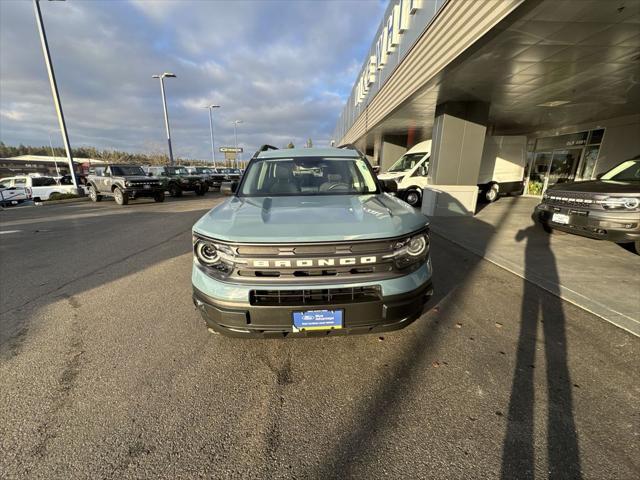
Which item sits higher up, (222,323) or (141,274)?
(222,323)

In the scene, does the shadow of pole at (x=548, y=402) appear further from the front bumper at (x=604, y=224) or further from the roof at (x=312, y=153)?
the roof at (x=312, y=153)

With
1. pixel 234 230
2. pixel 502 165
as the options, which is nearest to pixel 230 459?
pixel 234 230

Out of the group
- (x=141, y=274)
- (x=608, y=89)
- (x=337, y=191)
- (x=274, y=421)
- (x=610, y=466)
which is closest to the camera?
(x=610, y=466)

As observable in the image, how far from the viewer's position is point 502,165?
42.3 ft

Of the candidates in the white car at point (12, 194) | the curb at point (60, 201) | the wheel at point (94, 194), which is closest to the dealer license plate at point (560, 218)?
the wheel at point (94, 194)

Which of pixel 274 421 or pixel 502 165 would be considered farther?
pixel 502 165

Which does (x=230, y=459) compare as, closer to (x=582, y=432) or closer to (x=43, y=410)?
(x=43, y=410)

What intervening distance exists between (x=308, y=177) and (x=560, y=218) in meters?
5.42

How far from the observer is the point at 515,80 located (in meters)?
6.83

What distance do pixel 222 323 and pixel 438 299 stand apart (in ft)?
8.74

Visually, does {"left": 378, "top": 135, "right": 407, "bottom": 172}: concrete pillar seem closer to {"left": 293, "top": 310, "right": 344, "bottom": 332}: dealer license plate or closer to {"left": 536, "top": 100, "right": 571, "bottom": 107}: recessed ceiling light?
{"left": 536, "top": 100, "right": 571, "bottom": 107}: recessed ceiling light

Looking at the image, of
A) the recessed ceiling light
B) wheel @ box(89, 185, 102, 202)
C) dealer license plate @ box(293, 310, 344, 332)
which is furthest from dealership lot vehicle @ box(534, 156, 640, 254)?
wheel @ box(89, 185, 102, 202)

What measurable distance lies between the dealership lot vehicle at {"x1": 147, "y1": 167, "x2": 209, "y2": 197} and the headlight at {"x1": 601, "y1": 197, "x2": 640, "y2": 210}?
63.8ft

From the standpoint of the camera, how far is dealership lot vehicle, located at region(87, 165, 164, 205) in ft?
45.1
